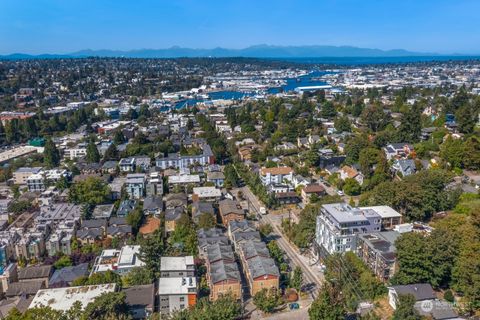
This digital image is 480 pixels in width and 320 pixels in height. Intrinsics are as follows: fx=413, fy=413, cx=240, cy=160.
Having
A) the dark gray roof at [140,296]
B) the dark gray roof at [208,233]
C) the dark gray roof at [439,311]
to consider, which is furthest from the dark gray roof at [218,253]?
the dark gray roof at [439,311]

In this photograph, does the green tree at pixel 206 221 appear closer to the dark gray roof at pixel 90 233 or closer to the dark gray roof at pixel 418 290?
the dark gray roof at pixel 90 233

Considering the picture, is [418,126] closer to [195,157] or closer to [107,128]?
[195,157]

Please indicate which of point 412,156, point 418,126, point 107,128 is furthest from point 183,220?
point 107,128

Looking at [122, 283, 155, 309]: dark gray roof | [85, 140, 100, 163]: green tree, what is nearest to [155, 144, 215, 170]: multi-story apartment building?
[85, 140, 100, 163]: green tree

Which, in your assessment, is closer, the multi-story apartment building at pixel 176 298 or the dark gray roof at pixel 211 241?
the multi-story apartment building at pixel 176 298

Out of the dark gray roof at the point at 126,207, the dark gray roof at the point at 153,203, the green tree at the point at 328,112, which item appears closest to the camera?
the dark gray roof at the point at 126,207
